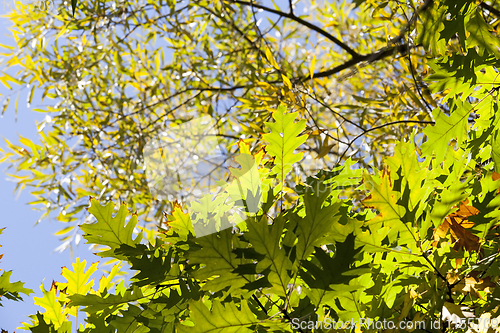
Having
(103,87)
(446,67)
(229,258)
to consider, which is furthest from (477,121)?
(103,87)

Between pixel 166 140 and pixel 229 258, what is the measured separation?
1810 millimetres

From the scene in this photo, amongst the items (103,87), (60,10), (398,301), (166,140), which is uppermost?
(60,10)

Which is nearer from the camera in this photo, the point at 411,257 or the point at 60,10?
the point at 411,257

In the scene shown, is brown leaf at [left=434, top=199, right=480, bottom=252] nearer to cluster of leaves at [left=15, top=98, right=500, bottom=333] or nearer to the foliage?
cluster of leaves at [left=15, top=98, right=500, bottom=333]

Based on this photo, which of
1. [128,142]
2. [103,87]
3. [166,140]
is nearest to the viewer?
[166,140]

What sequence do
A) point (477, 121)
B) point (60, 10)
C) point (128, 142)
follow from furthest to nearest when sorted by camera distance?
1. point (128, 142)
2. point (60, 10)
3. point (477, 121)

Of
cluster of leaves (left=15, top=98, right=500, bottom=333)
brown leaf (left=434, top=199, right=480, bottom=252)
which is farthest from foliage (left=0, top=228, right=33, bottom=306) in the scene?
brown leaf (left=434, top=199, right=480, bottom=252)

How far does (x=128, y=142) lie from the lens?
2270 millimetres

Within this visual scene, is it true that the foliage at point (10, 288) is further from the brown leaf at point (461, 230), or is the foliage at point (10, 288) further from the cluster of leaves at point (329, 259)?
the brown leaf at point (461, 230)

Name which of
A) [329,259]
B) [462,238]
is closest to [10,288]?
[329,259]

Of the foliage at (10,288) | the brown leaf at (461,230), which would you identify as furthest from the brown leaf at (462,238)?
the foliage at (10,288)

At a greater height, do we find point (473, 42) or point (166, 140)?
point (166, 140)

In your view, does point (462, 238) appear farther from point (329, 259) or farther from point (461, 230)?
point (329, 259)

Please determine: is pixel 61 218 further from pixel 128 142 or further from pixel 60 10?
pixel 60 10
